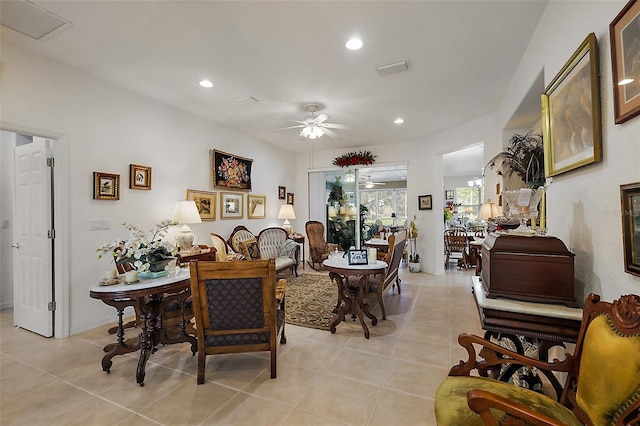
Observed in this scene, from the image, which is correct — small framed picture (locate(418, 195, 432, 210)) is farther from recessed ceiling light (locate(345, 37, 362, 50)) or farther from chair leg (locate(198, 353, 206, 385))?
chair leg (locate(198, 353, 206, 385))

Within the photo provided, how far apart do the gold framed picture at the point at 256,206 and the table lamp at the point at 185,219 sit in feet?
5.63

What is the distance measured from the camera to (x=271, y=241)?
18.8 ft

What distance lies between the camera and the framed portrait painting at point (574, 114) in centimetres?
148

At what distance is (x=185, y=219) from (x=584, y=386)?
418cm

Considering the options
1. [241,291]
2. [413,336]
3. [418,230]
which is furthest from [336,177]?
[241,291]

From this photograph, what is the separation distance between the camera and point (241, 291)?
2125 mm

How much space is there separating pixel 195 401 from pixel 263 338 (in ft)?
1.98

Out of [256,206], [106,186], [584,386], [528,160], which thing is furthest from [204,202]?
[584,386]

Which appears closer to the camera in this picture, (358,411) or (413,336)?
(358,411)

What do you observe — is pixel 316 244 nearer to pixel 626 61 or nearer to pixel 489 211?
pixel 489 211

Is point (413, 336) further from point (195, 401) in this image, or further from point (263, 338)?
point (195, 401)

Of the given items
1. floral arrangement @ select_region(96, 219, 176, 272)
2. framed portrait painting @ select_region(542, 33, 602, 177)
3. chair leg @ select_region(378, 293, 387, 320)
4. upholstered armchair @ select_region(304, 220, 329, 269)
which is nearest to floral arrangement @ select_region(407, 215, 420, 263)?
upholstered armchair @ select_region(304, 220, 329, 269)

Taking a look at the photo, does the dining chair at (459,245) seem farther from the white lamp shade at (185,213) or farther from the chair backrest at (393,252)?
the white lamp shade at (185,213)

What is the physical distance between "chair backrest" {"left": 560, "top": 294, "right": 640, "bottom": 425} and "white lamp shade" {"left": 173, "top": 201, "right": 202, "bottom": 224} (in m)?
4.15
